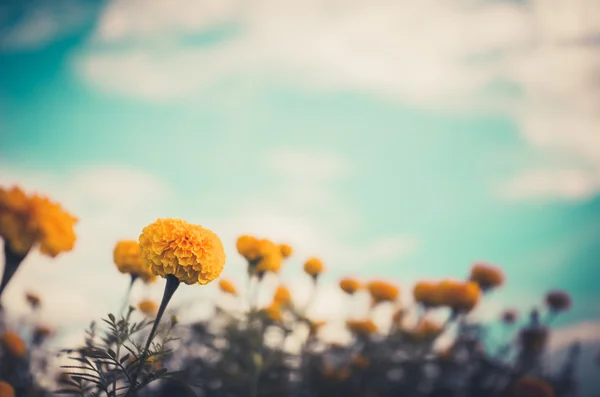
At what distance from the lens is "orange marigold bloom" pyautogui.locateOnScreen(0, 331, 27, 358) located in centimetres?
342

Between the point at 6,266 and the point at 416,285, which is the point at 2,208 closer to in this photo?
the point at 6,266

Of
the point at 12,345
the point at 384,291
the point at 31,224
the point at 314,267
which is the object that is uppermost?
the point at 384,291

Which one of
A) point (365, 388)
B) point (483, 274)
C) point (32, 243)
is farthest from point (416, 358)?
point (32, 243)

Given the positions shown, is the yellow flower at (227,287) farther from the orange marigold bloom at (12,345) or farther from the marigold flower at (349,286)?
the orange marigold bloom at (12,345)

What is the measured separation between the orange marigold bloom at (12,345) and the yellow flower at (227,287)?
1731mm

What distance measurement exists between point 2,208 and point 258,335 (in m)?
2.39

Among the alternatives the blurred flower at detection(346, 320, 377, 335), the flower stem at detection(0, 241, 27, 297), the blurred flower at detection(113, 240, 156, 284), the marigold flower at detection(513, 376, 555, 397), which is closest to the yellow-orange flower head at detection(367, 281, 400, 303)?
the blurred flower at detection(346, 320, 377, 335)

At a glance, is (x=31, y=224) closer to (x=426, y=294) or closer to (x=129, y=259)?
(x=129, y=259)

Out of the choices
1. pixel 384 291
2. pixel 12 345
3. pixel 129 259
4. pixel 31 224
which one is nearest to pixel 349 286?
pixel 384 291

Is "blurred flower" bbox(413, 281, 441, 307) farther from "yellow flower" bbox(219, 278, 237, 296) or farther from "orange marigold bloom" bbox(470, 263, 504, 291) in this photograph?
"yellow flower" bbox(219, 278, 237, 296)

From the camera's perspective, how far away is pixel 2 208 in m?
1.34

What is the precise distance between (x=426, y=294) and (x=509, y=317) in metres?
3.01

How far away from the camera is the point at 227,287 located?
389cm

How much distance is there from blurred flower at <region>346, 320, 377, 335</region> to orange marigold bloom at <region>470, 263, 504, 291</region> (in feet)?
3.98
